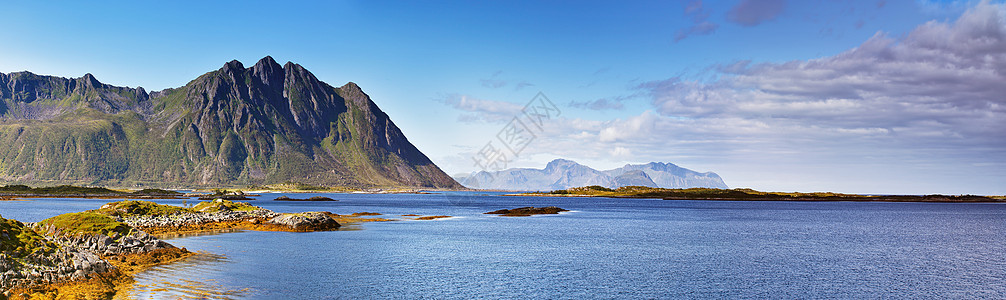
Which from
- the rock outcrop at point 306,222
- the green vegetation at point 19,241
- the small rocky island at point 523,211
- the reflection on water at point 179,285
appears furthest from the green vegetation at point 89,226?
the small rocky island at point 523,211

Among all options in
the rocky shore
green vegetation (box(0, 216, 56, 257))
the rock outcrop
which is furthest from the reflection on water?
the rock outcrop

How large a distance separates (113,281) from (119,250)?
1005 cm

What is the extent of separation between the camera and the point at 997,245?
62.6 m

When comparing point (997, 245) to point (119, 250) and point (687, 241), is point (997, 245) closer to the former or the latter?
point (687, 241)

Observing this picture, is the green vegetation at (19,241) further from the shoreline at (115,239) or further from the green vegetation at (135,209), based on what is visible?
the green vegetation at (135,209)

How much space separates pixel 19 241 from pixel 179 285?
6704 mm

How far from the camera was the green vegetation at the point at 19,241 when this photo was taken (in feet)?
82.9

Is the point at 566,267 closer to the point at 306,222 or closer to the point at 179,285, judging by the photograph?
the point at 179,285

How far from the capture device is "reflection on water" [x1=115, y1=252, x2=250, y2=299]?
26312 millimetres

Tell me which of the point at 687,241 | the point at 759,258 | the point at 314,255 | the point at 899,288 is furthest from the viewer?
the point at 687,241

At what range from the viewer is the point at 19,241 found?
25906mm

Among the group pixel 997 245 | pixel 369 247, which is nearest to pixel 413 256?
pixel 369 247

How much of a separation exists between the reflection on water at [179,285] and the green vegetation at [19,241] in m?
4.14

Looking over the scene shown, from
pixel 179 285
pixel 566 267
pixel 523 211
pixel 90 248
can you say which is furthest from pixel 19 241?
pixel 523 211
